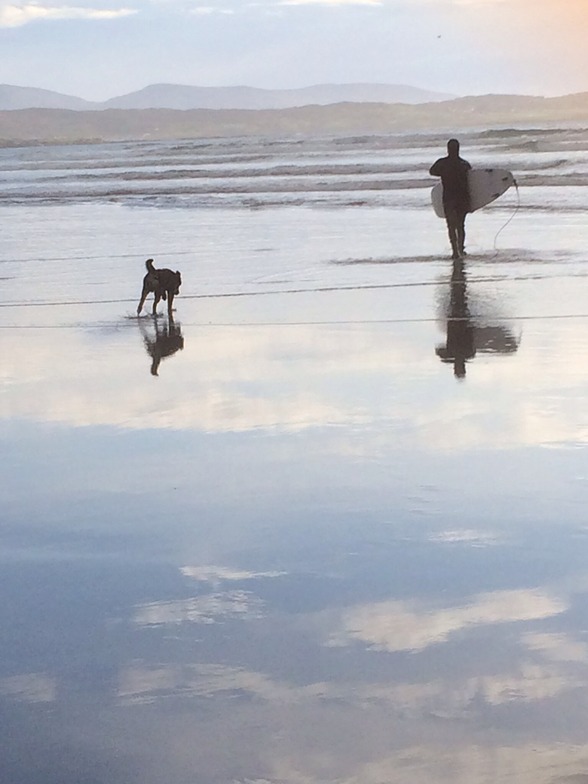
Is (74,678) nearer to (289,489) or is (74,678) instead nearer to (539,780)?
(539,780)

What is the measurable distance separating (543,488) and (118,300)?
905cm

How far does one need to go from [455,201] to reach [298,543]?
40.9ft

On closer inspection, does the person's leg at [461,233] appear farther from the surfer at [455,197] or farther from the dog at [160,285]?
the dog at [160,285]

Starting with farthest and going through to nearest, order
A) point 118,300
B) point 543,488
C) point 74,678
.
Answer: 1. point 118,300
2. point 543,488
3. point 74,678

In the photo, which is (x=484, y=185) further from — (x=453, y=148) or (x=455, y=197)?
(x=455, y=197)

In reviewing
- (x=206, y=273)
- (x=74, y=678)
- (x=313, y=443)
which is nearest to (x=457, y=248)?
(x=206, y=273)

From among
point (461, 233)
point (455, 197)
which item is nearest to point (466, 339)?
point (455, 197)

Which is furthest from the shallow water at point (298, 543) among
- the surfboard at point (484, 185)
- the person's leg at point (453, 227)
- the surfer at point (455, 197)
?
the surfboard at point (484, 185)

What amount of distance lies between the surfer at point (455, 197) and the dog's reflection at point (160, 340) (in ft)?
18.6

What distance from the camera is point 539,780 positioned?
3.88 m

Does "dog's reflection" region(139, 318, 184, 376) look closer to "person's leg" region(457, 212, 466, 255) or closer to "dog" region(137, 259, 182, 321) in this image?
"dog" region(137, 259, 182, 321)

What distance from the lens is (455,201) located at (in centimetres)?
1797

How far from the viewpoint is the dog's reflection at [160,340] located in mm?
11242

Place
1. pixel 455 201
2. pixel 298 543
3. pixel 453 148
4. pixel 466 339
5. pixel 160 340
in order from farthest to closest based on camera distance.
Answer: pixel 453 148, pixel 455 201, pixel 160 340, pixel 466 339, pixel 298 543
